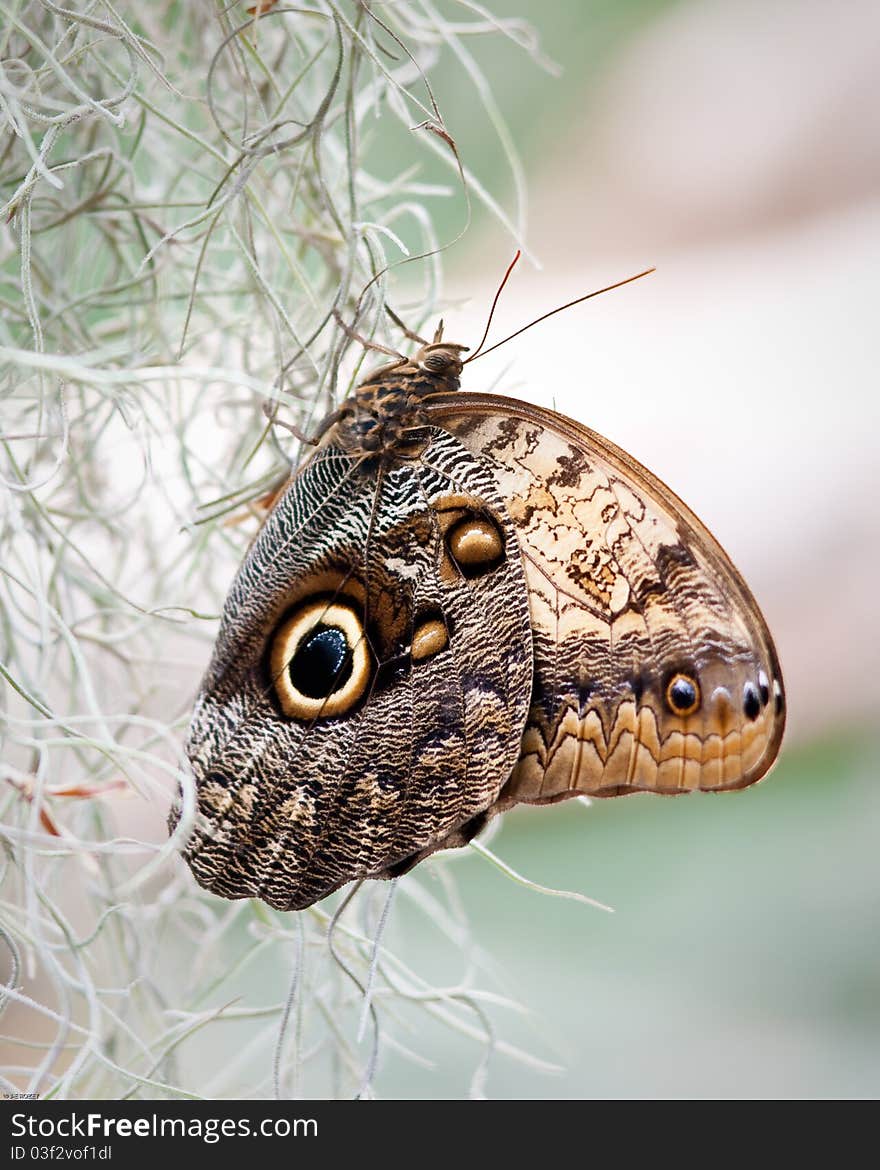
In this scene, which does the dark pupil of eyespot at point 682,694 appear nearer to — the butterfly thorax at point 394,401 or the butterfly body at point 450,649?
the butterfly body at point 450,649

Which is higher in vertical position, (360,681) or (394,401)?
(394,401)

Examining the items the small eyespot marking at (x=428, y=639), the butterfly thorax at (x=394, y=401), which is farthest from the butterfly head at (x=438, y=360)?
the small eyespot marking at (x=428, y=639)

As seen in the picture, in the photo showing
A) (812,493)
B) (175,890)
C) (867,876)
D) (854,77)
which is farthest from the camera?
(854,77)

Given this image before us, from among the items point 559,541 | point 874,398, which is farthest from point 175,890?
point 874,398

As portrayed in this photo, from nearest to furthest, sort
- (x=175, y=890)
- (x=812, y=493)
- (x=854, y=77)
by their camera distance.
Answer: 1. (x=175, y=890)
2. (x=812, y=493)
3. (x=854, y=77)

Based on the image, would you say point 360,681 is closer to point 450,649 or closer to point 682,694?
point 450,649

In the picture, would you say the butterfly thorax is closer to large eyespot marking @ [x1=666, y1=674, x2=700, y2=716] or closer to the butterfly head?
the butterfly head

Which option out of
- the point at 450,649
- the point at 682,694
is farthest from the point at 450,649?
the point at 682,694
